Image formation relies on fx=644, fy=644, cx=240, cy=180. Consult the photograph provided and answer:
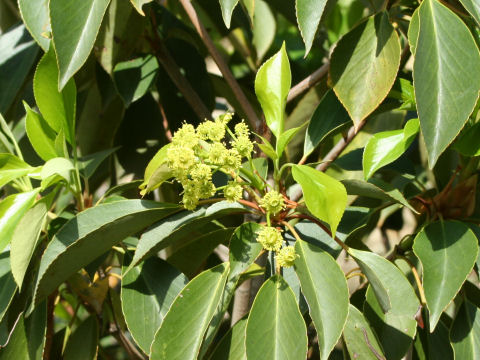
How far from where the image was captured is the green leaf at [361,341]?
3.24 ft

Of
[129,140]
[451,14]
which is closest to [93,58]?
[129,140]

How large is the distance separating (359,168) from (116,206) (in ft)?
1.48

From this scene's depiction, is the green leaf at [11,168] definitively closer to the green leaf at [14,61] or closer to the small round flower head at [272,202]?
the green leaf at [14,61]

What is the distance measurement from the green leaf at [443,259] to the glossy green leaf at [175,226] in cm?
30

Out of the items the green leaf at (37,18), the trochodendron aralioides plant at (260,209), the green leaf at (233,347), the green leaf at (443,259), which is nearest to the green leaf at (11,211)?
the trochodendron aralioides plant at (260,209)

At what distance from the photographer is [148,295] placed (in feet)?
3.43

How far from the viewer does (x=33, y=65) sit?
143 cm

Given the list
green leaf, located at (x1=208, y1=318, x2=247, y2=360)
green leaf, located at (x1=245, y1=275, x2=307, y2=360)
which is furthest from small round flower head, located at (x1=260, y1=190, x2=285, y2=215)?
green leaf, located at (x1=208, y1=318, x2=247, y2=360)

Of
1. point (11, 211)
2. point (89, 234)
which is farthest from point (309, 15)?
point (11, 211)

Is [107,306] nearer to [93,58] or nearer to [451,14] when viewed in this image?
[93,58]

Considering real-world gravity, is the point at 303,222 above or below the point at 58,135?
below

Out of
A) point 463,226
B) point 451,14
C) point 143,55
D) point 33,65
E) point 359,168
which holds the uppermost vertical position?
point 33,65

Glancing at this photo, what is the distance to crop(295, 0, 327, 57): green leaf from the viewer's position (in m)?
0.93

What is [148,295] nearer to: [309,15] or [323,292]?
[323,292]
